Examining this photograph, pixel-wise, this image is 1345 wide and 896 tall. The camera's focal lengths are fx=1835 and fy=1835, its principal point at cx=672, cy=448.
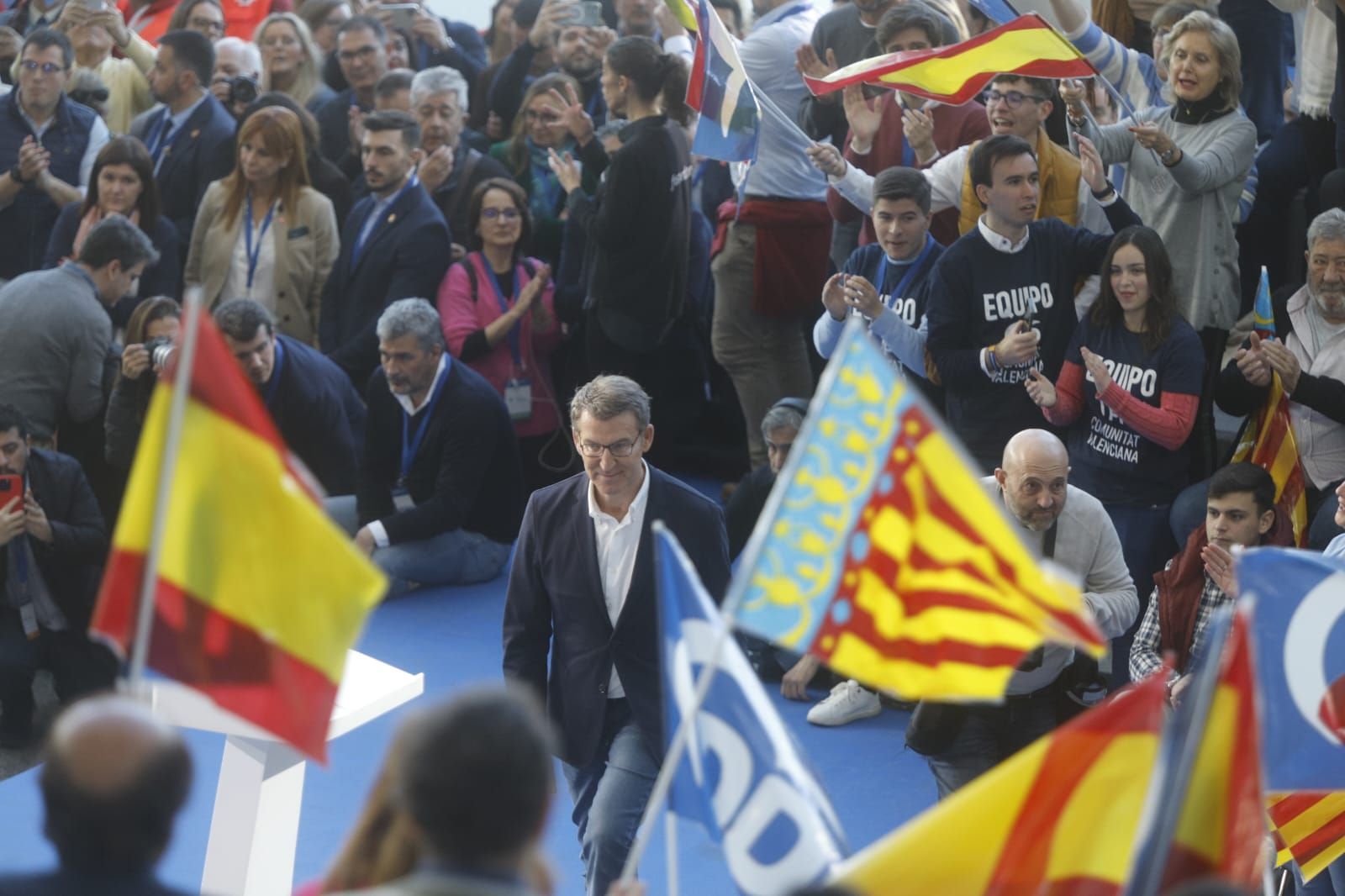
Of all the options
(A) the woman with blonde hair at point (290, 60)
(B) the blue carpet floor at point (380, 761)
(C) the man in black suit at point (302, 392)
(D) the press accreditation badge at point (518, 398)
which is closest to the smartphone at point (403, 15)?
(A) the woman with blonde hair at point (290, 60)

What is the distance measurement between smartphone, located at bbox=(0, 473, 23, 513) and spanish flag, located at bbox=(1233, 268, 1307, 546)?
4.28 meters

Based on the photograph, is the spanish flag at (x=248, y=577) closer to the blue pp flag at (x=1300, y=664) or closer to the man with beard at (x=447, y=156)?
the blue pp flag at (x=1300, y=664)

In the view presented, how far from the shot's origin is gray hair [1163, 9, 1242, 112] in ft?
21.7

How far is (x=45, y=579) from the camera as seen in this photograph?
264 inches

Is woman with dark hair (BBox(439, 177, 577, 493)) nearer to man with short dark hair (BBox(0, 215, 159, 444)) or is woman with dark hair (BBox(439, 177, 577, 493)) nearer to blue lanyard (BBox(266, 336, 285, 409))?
blue lanyard (BBox(266, 336, 285, 409))

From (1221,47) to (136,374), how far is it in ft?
13.9

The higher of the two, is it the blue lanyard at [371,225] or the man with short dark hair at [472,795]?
the man with short dark hair at [472,795]

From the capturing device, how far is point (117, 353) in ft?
24.4

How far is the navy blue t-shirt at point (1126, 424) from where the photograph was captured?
616cm

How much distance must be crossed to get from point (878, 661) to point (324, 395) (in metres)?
4.75

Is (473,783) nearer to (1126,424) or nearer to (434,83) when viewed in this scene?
(1126,424)

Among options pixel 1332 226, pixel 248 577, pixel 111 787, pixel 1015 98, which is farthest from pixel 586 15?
pixel 111 787

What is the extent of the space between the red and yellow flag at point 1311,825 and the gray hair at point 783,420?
2639 mm

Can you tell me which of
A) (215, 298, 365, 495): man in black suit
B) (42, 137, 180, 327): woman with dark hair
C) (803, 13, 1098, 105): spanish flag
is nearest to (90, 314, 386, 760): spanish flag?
(803, 13, 1098, 105): spanish flag
